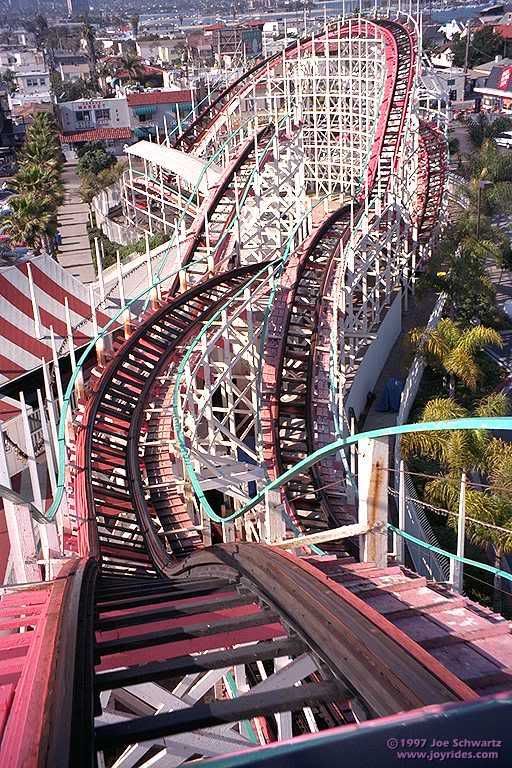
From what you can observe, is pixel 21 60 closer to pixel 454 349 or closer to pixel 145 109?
pixel 145 109

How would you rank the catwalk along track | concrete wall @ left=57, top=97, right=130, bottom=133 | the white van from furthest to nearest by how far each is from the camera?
concrete wall @ left=57, top=97, right=130, bottom=133
the white van
the catwalk along track

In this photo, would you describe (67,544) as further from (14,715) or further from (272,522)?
(14,715)

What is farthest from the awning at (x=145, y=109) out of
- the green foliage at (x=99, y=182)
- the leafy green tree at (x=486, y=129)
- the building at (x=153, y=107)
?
the leafy green tree at (x=486, y=129)

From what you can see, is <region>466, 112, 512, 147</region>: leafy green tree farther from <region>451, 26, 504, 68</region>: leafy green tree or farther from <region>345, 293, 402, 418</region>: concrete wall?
<region>345, 293, 402, 418</region>: concrete wall

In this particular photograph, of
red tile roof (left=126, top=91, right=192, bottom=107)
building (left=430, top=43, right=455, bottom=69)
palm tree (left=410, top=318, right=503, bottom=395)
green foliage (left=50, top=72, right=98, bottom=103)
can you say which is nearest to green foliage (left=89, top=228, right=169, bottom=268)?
palm tree (left=410, top=318, right=503, bottom=395)

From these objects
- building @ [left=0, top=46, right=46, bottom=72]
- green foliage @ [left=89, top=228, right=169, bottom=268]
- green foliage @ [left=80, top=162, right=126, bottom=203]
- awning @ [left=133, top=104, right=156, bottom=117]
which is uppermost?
building @ [left=0, top=46, right=46, bottom=72]

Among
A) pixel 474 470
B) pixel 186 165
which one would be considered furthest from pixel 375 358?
pixel 186 165

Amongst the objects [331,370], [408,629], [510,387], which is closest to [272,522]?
[408,629]

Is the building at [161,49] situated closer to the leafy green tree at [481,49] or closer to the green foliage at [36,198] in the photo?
the leafy green tree at [481,49]
